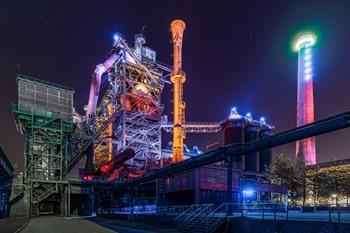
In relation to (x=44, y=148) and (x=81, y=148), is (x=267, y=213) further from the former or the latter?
(x=81, y=148)

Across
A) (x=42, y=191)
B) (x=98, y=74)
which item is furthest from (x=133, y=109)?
(x=42, y=191)

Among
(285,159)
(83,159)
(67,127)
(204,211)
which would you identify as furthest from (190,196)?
(83,159)

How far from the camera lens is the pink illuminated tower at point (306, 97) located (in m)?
96.3

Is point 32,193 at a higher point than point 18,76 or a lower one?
lower

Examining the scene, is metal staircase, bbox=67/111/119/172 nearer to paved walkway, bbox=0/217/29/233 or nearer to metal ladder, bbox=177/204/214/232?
paved walkway, bbox=0/217/29/233

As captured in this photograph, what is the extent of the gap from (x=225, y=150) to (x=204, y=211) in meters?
5.19

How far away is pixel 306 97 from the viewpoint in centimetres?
10000

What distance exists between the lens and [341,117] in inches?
745

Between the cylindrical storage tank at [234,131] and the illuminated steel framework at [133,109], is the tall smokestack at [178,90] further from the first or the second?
the cylindrical storage tank at [234,131]

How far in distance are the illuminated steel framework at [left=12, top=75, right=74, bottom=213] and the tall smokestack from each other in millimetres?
25497

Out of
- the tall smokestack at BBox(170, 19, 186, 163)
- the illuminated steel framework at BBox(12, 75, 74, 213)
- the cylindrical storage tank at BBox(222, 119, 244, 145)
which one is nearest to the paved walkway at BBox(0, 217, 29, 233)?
the illuminated steel framework at BBox(12, 75, 74, 213)

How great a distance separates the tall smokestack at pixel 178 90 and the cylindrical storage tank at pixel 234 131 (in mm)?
21695

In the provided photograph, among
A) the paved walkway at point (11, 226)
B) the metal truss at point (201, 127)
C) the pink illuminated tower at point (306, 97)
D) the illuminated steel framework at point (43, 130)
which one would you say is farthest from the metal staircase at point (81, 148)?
the pink illuminated tower at point (306, 97)

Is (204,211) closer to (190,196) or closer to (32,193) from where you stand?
(190,196)
